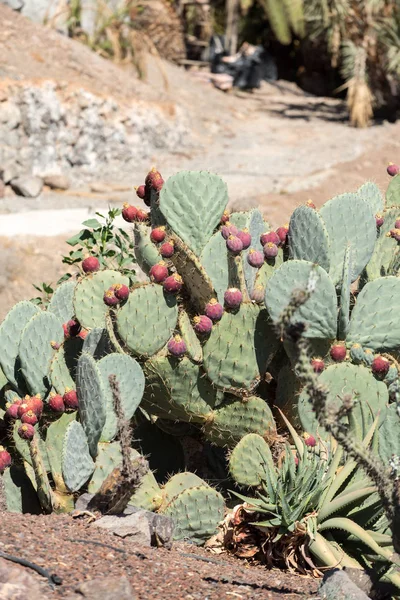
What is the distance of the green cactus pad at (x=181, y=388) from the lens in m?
4.13

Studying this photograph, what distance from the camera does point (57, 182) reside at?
11.8 m

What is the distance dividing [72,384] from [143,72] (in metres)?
13.3

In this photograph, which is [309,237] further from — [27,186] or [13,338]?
[27,186]

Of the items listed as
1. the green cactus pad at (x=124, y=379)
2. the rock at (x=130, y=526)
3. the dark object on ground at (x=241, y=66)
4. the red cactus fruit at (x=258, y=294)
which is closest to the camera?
the rock at (x=130, y=526)

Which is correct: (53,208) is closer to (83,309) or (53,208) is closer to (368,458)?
(83,309)

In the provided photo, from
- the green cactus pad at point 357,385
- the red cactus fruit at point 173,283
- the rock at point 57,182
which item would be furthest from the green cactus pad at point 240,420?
the rock at point 57,182

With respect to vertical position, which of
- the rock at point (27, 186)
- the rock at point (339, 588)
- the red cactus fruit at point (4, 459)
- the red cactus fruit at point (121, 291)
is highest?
the red cactus fruit at point (121, 291)

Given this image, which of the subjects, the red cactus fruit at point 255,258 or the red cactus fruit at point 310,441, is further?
the red cactus fruit at point 255,258

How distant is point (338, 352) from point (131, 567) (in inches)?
54.2

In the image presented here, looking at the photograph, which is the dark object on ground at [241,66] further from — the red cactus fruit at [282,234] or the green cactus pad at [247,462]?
the green cactus pad at [247,462]

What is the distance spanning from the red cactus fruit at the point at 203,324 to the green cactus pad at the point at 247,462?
47cm

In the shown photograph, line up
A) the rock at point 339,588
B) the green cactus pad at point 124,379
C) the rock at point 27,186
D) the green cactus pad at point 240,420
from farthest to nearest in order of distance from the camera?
1. the rock at point 27,186
2. the green cactus pad at point 240,420
3. the green cactus pad at point 124,379
4. the rock at point 339,588

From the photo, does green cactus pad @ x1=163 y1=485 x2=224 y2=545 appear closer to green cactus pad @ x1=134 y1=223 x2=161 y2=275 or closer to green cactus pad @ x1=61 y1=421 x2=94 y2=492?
green cactus pad @ x1=61 y1=421 x2=94 y2=492

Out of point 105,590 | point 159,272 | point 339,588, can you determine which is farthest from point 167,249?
point 105,590
